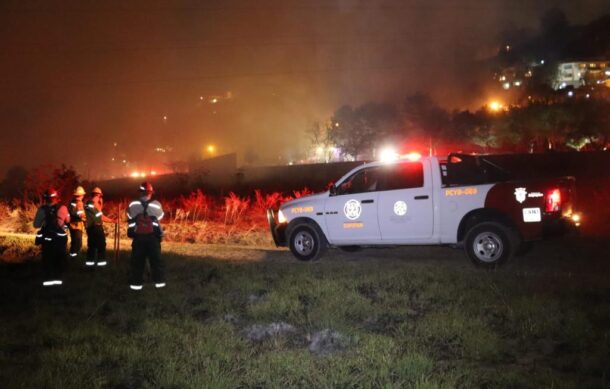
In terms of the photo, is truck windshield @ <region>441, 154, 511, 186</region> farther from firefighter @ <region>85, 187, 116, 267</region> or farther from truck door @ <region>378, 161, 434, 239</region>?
firefighter @ <region>85, 187, 116, 267</region>

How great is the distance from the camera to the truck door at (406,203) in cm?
870

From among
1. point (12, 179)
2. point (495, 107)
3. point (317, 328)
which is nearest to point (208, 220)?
point (317, 328)

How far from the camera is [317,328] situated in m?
5.62

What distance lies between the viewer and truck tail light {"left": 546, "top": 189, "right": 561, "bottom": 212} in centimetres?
789

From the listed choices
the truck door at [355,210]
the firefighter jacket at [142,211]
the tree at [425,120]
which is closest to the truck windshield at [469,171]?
the truck door at [355,210]

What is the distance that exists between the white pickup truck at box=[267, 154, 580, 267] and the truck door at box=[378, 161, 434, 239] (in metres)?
0.02

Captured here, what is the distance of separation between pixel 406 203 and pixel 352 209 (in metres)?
1.06

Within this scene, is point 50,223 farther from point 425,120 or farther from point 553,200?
point 425,120

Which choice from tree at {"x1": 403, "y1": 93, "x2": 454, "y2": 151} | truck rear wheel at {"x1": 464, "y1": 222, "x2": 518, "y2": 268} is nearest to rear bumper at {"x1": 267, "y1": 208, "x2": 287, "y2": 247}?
truck rear wheel at {"x1": 464, "y1": 222, "x2": 518, "y2": 268}

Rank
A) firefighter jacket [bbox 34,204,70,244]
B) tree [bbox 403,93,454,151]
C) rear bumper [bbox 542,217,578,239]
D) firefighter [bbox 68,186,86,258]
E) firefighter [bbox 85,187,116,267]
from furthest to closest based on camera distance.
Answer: tree [bbox 403,93,454,151] → firefighter [bbox 68,186,86,258] → firefighter [bbox 85,187,116,267] → firefighter jacket [bbox 34,204,70,244] → rear bumper [bbox 542,217,578,239]

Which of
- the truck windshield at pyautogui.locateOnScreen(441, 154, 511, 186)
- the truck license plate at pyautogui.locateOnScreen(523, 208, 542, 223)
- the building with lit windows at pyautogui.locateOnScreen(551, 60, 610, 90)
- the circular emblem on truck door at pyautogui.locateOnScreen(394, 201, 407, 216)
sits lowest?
the truck license plate at pyautogui.locateOnScreen(523, 208, 542, 223)

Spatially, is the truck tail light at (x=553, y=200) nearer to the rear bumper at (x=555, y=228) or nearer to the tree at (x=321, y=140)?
the rear bumper at (x=555, y=228)

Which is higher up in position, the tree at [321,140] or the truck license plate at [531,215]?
the tree at [321,140]

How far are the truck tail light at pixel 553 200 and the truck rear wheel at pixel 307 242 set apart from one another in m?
3.97
